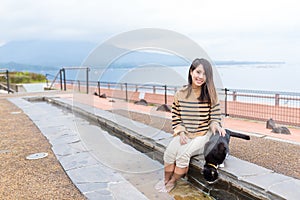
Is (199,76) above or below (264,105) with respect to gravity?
above

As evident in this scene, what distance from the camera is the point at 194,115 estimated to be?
291cm

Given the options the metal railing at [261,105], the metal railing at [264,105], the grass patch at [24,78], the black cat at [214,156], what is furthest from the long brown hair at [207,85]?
the grass patch at [24,78]

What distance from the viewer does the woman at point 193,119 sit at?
9.38 feet

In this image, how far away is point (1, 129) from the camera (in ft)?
16.5

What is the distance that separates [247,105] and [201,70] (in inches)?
303

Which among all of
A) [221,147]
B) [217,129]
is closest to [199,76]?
[217,129]

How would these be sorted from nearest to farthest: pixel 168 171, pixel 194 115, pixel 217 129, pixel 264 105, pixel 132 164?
pixel 217 129, pixel 194 115, pixel 168 171, pixel 132 164, pixel 264 105

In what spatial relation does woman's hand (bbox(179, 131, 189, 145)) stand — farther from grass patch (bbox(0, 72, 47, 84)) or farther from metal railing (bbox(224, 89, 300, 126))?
grass patch (bbox(0, 72, 47, 84))

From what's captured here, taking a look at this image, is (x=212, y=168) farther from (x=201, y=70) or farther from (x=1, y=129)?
(x=1, y=129)

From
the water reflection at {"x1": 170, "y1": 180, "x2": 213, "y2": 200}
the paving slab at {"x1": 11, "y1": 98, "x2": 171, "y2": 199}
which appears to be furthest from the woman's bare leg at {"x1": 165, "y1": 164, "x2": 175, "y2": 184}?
the paving slab at {"x1": 11, "y1": 98, "x2": 171, "y2": 199}

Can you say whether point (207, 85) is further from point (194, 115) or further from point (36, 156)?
point (36, 156)

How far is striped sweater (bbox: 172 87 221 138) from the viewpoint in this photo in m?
2.90

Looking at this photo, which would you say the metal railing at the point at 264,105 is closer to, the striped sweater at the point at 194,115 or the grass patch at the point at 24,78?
the striped sweater at the point at 194,115

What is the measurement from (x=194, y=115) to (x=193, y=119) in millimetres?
46
